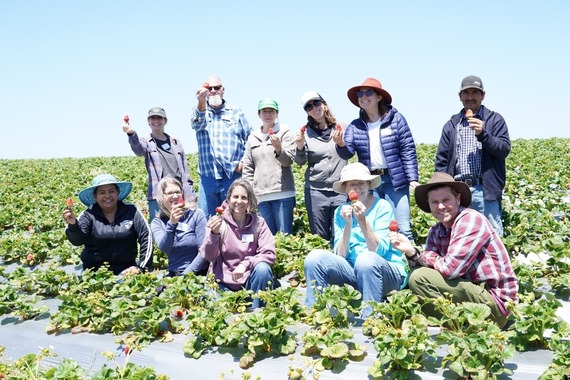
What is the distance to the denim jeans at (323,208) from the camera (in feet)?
17.7

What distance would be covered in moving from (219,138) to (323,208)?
1551 millimetres

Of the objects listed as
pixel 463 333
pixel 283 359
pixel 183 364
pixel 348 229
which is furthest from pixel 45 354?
pixel 463 333

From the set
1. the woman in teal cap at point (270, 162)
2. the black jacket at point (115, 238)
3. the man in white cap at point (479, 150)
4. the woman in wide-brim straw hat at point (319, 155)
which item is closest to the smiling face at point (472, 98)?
the man in white cap at point (479, 150)

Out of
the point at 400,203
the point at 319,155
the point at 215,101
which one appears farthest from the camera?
the point at 215,101

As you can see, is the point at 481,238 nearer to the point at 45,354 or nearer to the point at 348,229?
the point at 348,229

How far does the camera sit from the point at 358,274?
4016mm

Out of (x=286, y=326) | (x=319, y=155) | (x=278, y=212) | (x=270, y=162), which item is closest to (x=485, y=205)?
(x=319, y=155)

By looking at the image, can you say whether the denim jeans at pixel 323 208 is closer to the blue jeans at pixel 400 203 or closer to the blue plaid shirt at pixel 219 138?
the blue jeans at pixel 400 203

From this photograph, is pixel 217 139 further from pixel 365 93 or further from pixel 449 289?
pixel 449 289

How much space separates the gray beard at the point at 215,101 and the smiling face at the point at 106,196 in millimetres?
1505

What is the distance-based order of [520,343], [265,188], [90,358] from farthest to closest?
[265,188]
[90,358]
[520,343]

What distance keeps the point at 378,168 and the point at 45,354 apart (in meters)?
3.38

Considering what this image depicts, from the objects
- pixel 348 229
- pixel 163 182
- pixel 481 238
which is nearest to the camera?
pixel 481 238

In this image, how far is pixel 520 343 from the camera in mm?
3268
